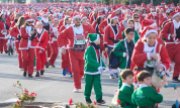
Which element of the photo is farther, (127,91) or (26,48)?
(26,48)

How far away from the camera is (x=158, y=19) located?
Result: 2927 cm

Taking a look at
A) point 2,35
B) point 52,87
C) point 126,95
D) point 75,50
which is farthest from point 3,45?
point 126,95

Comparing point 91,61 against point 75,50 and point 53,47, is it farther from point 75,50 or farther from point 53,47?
point 53,47

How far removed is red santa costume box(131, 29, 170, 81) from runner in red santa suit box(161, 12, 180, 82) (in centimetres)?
501

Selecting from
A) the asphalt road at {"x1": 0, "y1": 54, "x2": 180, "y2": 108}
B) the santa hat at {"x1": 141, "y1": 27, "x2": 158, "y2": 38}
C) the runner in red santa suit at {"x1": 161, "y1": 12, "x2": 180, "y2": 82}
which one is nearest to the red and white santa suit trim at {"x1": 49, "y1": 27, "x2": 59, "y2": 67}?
the asphalt road at {"x1": 0, "y1": 54, "x2": 180, "y2": 108}

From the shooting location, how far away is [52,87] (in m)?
15.4

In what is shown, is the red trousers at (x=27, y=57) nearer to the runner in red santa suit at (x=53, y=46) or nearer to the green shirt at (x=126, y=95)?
the runner in red santa suit at (x=53, y=46)

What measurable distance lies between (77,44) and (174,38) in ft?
9.82

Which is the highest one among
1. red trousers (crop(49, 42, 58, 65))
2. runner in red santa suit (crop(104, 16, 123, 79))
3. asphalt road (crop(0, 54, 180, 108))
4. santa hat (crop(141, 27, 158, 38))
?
santa hat (crop(141, 27, 158, 38))

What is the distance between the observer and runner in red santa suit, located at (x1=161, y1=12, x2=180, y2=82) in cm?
1595

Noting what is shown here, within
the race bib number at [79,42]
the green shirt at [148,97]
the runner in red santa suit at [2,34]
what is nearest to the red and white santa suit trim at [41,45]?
the race bib number at [79,42]

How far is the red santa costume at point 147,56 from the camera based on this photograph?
35.5ft

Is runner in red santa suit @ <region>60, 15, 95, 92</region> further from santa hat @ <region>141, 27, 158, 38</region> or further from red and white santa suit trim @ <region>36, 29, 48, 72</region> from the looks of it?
santa hat @ <region>141, 27, 158, 38</region>

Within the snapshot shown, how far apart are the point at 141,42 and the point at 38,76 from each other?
7.20 m
